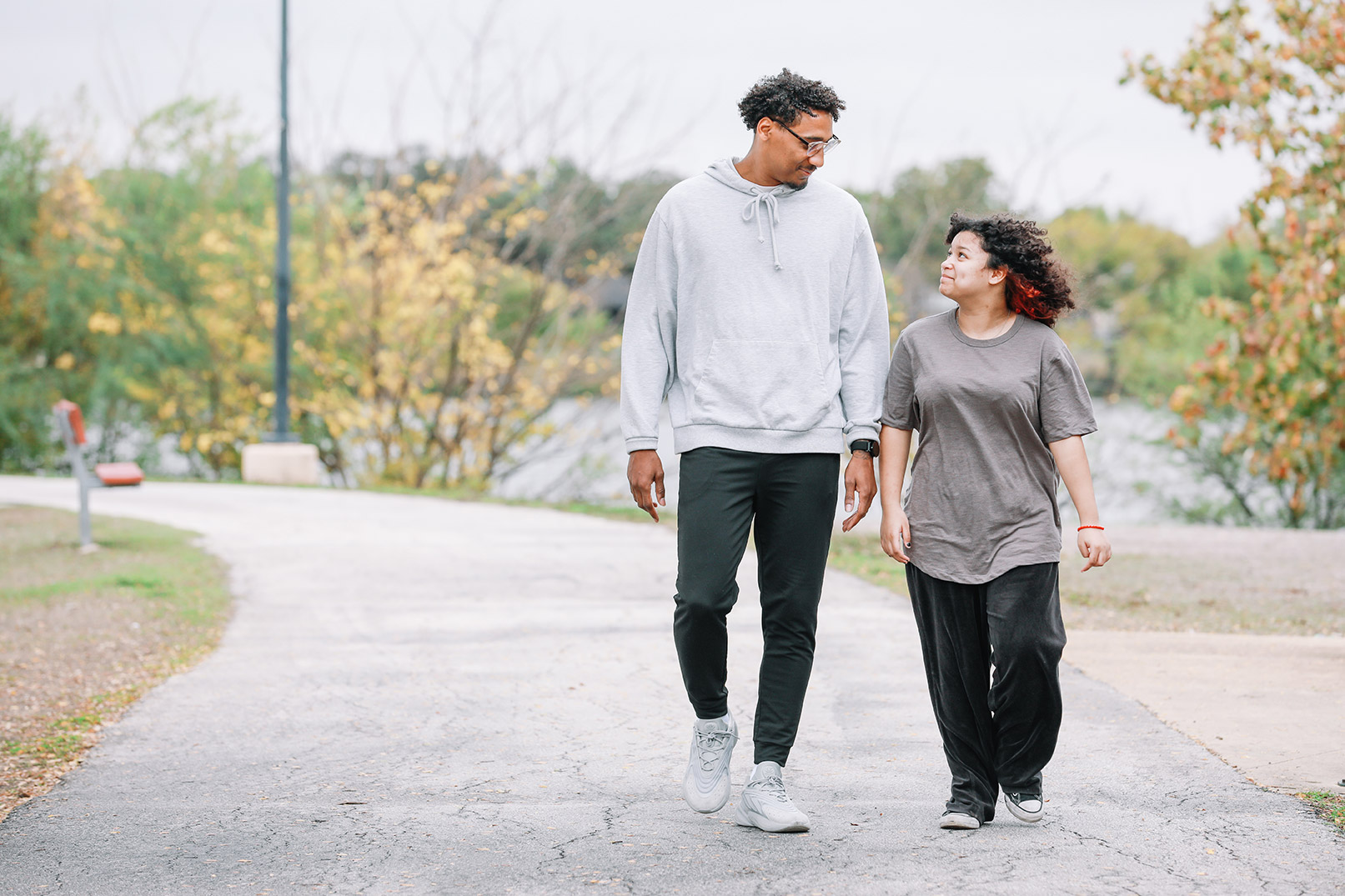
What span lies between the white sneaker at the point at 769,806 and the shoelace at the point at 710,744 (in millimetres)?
121

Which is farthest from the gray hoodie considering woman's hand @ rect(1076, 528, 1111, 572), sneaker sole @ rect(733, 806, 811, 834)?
sneaker sole @ rect(733, 806, 811, 834)

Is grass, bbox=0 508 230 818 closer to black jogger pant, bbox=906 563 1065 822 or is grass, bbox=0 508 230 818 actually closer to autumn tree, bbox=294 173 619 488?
black jogger pant, bbox=906 563 1065 822

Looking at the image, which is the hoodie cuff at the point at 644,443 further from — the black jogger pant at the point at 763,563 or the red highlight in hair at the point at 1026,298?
the red highlight in hair at the point at 1026,298

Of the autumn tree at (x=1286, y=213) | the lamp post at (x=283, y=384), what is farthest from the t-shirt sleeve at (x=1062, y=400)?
the lamp post at (x=283, y=384)

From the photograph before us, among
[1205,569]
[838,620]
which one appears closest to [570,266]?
[1205,569]

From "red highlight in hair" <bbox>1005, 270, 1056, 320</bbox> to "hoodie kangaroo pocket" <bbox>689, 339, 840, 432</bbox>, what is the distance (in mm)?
→ 539

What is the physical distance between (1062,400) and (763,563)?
2.93 ft

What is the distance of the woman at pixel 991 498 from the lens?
11.1 feet

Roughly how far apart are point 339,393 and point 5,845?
1585 centimetres

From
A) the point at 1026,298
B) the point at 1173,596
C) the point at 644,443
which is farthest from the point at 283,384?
the point at 1026,298

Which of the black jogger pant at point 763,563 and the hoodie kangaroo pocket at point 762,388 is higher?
the hoodie kangaroo pocket at point 762,388

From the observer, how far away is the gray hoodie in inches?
137

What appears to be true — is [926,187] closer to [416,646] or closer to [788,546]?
Result: [416,646]

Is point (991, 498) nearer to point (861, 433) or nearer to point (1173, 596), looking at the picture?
point (861, 433)
